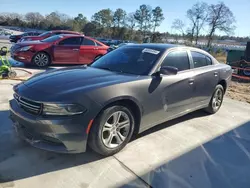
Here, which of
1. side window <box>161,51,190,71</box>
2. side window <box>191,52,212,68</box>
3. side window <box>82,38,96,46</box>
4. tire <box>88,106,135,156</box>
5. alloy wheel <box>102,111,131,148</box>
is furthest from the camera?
side window <box>82,38,96,46</box>

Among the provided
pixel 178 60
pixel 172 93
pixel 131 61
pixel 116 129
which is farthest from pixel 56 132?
pixel 178 60

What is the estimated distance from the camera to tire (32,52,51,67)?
31.1 ft

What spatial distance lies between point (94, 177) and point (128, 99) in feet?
3.47

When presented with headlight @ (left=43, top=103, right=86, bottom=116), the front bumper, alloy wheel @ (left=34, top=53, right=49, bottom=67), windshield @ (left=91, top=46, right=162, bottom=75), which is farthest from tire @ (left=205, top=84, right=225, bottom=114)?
alloy wheel @ (left=34, top=53, right=49, bottom=67)

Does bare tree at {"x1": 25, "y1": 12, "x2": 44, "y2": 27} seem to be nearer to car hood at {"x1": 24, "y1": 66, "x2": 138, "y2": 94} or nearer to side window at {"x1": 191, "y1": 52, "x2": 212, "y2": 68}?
side window at {"x1": 191, "y1": 52, "x2": 212, "y2": 68}

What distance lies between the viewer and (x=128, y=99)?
326 centimetres

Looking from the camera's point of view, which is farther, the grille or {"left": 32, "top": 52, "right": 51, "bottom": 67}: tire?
{"left": 32, "top": 52, "right": 51, "bottom": 67}: tire

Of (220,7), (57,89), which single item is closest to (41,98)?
(57,89)

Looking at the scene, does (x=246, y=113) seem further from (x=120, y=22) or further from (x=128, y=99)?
Answer: (x=120, y=22)

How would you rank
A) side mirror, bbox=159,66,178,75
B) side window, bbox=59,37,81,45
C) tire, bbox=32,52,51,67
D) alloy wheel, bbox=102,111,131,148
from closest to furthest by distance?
1. alloy wheel, bbox=102,111,131,148
2. side mirror, bbox=159,66,178,75
3. tire, bbox=32,52,51,67
4. side window, bbox=59,37,81,45

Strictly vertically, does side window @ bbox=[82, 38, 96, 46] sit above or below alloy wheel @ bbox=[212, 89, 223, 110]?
above

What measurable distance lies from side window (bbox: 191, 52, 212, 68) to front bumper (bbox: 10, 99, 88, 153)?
2.69 metres

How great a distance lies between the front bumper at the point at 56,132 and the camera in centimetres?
275

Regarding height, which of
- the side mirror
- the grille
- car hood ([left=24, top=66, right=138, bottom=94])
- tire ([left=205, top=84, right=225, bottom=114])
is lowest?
tire ([left=205, top=84, right=225, bottom=114])
